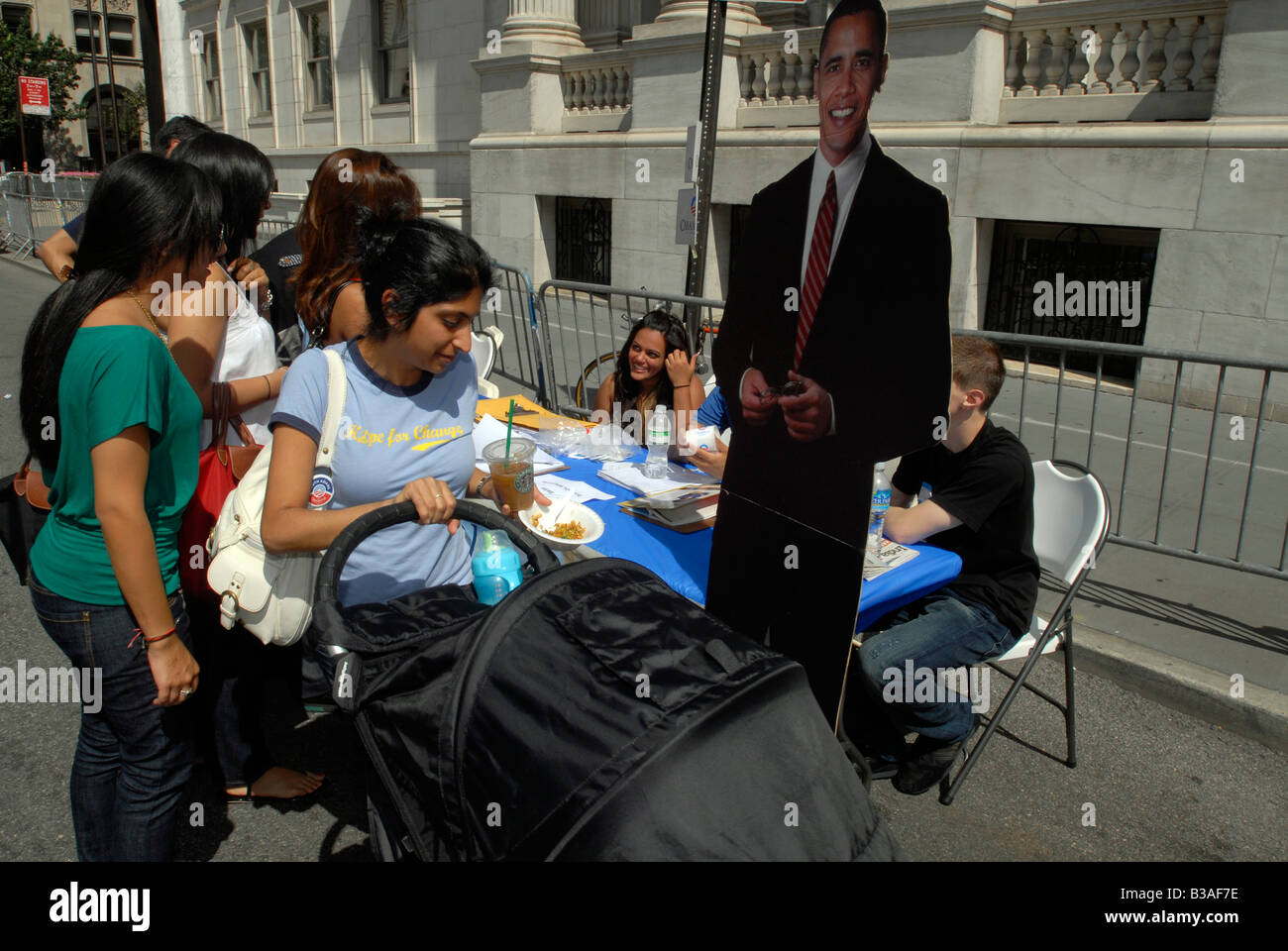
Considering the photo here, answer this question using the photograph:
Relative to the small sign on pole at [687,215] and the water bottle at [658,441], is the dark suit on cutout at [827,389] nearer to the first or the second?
the water bottle at [658,441]

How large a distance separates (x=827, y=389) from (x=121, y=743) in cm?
213

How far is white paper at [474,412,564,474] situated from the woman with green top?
1807mm

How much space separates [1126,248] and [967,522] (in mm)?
7489

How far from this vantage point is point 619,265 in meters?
13.2

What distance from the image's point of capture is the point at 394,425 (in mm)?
2506

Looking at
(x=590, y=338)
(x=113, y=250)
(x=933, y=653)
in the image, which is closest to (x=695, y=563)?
(x=933, y=653)

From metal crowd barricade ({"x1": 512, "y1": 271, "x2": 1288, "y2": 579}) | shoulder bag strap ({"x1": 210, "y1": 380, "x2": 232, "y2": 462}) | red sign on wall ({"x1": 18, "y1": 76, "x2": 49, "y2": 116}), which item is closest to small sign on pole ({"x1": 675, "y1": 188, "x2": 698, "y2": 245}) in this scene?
metal crowd barricade ({"x1": 512, "y1": 271, "x2": 1288, "y2": 579})

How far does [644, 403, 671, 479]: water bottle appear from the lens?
4051 millimetres

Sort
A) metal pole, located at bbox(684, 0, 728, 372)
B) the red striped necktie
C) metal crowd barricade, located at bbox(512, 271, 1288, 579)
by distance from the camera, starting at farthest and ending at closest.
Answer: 1. metal crowd barricade, located at bbox(512, 271, 1288, 579)
2. metal pole, located at bbox(684, 0, 728, 372)
3. the red striped necktie

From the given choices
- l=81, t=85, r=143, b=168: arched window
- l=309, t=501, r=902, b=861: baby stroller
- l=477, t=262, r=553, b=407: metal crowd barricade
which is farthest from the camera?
l=81, t=85, r=143, b=168: arched window

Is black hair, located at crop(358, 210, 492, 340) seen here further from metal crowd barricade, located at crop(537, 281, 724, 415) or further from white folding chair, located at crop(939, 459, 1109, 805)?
metal crowd barricade, located at crop(537, 281, 724, 415)

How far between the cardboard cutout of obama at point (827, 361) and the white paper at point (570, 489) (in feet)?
2.67

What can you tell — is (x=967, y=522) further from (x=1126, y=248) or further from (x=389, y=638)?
(x=1126, y=248)

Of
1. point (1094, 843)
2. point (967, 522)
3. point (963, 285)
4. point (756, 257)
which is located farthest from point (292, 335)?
point (963, 285)
